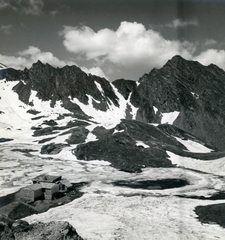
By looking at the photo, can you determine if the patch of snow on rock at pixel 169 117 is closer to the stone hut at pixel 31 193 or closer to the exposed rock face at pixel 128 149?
the exposed rock face at pixel 128 149

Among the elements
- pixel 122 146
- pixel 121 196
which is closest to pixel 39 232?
pixel 121 196

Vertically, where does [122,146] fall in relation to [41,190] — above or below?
above

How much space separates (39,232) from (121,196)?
22532 millimetres

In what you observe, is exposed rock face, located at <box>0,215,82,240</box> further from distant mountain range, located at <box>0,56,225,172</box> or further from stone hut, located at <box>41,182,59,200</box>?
distant mountain range, located at <box>0,56,225,172</box>

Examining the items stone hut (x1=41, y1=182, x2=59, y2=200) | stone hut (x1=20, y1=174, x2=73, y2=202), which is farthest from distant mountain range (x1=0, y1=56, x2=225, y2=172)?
stone hut (x1=41, y1=182, x2=59, y2=200)

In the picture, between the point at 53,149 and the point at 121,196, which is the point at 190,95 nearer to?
the point at 53,149

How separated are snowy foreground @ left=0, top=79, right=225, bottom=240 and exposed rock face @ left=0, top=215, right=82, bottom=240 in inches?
177

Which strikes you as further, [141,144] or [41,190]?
[141,144]

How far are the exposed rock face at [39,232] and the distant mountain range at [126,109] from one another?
185 feet

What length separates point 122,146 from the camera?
82.3 meters

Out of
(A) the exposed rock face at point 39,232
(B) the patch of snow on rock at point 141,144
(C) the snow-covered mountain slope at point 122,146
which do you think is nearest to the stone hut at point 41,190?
(C) the snow-covered mountain slope at point 122,146

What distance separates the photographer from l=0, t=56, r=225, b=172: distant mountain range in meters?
91.6

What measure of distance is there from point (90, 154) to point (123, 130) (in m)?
19.4

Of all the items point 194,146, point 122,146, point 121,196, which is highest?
point 194,146
